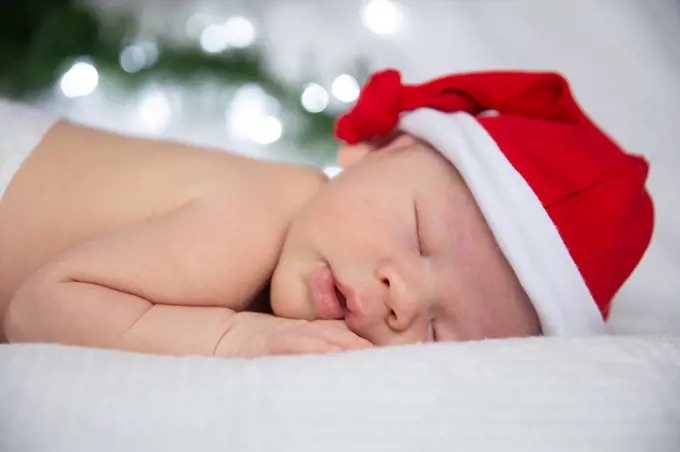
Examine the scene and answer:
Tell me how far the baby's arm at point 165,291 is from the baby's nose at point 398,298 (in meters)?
0.05

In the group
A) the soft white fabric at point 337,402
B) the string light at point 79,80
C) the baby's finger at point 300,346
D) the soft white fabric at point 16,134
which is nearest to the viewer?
the soft white fabric at point 337,402

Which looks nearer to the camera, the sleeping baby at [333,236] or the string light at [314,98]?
the sleeping baby at [333,236]

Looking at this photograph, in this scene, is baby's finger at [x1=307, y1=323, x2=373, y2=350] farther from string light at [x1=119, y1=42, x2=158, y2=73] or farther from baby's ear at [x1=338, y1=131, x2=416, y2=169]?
string light at [x1=119, y1=42, x2=158, y2=73]

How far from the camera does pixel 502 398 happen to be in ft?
1.85

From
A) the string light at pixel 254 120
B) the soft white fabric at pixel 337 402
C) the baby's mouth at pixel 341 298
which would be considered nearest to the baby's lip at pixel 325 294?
the baby's mouth at pixel 341 298

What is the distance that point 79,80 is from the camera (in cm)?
125

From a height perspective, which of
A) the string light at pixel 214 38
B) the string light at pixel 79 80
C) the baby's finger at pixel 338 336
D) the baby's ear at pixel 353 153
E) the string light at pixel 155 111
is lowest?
the baby's finger at pixel 338 336

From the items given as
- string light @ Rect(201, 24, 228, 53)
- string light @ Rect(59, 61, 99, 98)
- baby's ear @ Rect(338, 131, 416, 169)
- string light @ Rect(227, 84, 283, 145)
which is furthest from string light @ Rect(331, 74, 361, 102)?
string light @ Rect(59, 61, 99, 98)

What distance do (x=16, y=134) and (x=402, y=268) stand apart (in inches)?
21.0

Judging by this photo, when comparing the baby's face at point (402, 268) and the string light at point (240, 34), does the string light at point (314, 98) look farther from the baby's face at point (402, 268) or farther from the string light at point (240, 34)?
the baby's face at point (402, 268)

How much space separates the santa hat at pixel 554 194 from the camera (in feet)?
2.60

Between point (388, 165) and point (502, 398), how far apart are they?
38 cm

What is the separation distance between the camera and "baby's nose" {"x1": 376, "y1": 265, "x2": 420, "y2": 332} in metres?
0.75

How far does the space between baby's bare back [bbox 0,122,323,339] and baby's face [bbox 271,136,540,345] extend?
0.06 meters
